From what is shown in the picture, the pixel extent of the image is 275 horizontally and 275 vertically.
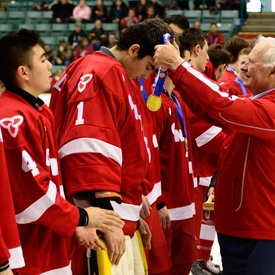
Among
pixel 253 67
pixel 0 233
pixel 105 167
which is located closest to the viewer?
pixel 0 233

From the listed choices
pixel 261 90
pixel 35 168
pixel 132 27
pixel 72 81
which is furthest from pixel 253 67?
pixel 35 168

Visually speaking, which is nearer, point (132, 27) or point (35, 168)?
point (35, 168)

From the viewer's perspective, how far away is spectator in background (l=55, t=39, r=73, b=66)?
14.9 metres

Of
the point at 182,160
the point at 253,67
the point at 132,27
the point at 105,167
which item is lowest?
the point at 182,160

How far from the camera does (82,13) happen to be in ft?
55.0

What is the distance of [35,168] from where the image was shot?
98.7 inches

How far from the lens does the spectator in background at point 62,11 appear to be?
1681 cm

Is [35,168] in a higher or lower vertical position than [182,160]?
higher

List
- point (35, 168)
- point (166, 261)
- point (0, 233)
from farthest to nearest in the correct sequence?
point (166, 261), point (35, 168), point (0, 233)

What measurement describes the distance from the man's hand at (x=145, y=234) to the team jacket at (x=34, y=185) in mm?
741

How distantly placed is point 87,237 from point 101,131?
0.41 m

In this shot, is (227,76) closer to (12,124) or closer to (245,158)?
(245,158)

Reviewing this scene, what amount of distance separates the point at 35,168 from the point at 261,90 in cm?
132

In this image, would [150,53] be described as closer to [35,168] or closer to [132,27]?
[132,27]
